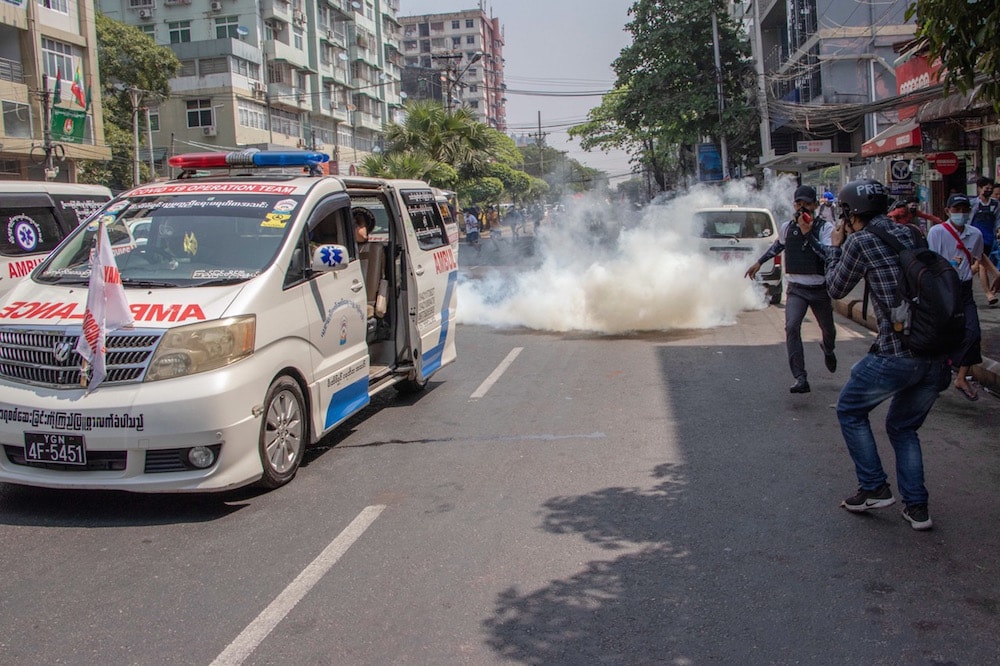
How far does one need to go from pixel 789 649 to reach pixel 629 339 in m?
9.03

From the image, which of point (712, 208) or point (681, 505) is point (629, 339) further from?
point (681, 505)

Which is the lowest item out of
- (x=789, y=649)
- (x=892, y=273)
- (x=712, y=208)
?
(x=789, y=649)

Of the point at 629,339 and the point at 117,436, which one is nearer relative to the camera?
the point at 117,436

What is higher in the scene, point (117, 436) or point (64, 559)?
point (117, 436)

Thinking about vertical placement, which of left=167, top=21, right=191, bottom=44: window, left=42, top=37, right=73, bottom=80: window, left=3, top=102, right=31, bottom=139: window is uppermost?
left=167, top=21, right=191, bottom=44: window

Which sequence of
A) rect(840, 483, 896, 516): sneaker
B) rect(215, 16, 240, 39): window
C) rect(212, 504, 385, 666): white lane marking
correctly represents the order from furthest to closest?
1. rect(215, 16, 240, 39): window
2. rect(840, 483, 896, 516): sneaker
3. rect(212, 504, 385, 666): white lane marking

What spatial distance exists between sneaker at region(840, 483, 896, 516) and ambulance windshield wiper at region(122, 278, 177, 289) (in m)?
4.35

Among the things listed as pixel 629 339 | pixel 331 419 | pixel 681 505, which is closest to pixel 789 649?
pixel 681 505

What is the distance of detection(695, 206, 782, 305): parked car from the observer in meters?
15.2

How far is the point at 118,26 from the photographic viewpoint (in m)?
40.0

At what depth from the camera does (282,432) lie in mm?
5789

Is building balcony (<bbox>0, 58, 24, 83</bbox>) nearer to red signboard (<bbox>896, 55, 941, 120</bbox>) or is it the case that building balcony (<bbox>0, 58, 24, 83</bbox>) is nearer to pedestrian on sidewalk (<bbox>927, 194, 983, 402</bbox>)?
red signboard (<bbox>896, 55, 941, 120</bbox>)

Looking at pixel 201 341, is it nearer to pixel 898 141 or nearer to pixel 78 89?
pixel 898 141

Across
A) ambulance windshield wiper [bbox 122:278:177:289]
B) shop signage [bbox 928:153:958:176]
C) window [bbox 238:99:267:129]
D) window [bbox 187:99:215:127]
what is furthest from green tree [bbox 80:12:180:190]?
ambulance windshield wiper [bbox 122:278:177:289]
